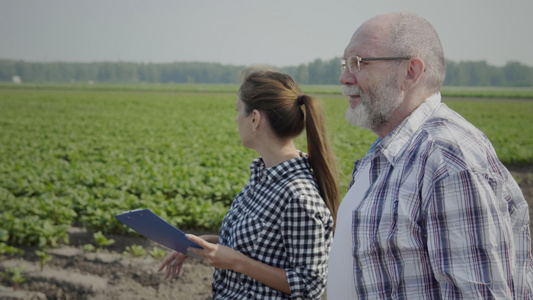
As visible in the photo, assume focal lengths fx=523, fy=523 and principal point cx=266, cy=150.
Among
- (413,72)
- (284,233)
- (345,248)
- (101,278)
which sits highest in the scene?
(413,72)

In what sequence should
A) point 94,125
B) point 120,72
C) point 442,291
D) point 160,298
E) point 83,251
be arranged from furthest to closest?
1. point 120,72
2. point 94,125
3. point 83,251
4. point 160,298
5. point 442,291

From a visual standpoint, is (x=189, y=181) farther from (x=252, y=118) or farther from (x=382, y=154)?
(x=382, y=154)

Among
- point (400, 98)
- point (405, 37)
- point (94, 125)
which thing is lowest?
point (94, 125)

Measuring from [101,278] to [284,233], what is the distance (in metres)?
2.77

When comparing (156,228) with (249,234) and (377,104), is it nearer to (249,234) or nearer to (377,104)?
(249,234)

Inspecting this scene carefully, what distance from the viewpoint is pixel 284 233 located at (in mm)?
2076

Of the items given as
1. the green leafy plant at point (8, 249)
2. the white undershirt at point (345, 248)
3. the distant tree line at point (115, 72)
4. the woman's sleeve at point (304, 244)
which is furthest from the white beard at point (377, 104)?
the distant tree line at point (115, 72)

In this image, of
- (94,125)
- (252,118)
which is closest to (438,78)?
(252,118)

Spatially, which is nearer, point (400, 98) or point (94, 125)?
point (400, 98)

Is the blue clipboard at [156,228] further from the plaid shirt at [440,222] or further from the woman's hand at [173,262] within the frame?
the plaid shirt at [440,222]

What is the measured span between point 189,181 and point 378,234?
6.06 meters

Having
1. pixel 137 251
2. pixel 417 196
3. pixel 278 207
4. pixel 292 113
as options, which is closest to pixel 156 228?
pixel 278 207

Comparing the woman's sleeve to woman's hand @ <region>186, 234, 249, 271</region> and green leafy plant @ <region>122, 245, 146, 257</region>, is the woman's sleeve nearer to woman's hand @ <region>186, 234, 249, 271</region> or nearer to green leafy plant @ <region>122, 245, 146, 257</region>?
woman's hand @ <region>186, 234, 249, 271</region>

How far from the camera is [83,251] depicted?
482cm
